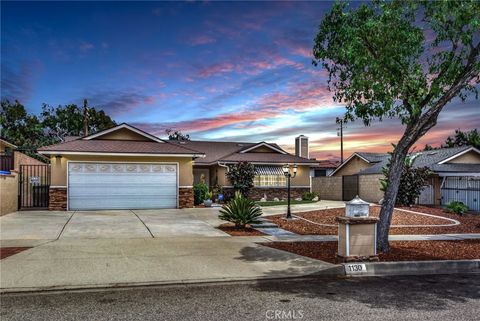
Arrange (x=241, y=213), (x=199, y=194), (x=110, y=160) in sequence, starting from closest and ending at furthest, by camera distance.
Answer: (x=241, y=213) < (x=110, y=160) < (x=199, y=194)

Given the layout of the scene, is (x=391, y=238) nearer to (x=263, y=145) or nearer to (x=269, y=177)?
(x=269, y=177)

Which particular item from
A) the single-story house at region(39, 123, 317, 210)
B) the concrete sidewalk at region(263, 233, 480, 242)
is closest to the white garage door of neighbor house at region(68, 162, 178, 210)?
the single-story house at region(39, 123, 317, 210)

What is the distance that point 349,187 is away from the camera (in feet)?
112

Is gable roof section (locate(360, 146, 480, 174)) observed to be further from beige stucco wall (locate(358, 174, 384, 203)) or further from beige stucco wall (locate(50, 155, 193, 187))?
beige stucco wall (locate(50, 155, 193, 187))

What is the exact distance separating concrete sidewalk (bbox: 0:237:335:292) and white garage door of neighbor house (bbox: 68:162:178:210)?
33.7 ft

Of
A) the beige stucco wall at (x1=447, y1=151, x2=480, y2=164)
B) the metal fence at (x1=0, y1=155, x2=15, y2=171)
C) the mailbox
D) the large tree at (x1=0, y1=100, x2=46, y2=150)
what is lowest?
the mailbox

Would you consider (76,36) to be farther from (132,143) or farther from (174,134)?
(174,134)

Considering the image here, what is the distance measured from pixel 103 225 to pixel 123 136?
1048 cm

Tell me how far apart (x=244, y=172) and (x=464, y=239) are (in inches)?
691

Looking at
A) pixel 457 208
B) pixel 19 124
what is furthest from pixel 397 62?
pixel 19 124

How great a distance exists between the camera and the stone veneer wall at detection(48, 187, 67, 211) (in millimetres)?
21984

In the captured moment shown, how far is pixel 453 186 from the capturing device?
26781mm

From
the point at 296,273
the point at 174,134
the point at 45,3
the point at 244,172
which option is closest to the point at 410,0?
the point at 296,273

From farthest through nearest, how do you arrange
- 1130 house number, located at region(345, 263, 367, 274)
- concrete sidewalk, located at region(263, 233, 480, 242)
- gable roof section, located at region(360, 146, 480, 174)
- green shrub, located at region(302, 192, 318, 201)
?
1. green shrub, located at region(302, 192, 318, 201)
2. gable roof section, located at region(360, 146, 480, 174)
3. concrete sidewalk, located at region(263, 233, 480, 242)
4. 1130 house number, located at region(345, 263, 367, 274)
